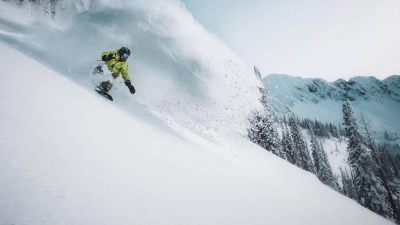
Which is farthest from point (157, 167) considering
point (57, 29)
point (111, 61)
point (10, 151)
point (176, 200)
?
point (57, 29)

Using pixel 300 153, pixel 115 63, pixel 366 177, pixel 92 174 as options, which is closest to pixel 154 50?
pixel 115 63

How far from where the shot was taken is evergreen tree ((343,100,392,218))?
22297 millimetres

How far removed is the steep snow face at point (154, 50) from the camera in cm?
961

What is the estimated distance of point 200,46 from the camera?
12.4 metres

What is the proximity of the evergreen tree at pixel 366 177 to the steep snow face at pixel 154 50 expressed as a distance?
2289 centimetres

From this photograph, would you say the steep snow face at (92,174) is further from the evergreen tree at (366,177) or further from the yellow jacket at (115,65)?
the evergreen tree at (366,177)

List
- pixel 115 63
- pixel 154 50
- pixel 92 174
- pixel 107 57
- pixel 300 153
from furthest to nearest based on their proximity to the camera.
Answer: pixel 300 153, pixel 154 50, pixel 115 63, pixel 107 57, pixel 92 174

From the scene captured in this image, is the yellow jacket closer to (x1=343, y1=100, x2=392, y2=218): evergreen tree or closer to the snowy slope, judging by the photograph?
the snowy slope

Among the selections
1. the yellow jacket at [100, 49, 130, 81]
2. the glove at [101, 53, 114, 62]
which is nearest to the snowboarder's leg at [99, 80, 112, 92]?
the yellow jacket at [100, 49, 130, 81]

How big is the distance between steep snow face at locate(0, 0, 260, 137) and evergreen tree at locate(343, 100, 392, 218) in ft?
75.1

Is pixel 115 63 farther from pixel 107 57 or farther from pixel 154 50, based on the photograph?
pixel 154 50

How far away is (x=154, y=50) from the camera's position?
1086 centimetres

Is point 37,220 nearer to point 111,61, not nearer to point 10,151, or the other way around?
point 10,151

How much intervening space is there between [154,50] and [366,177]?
29252 millimetres
